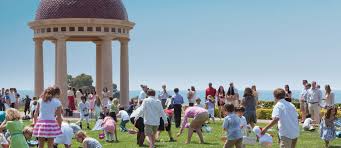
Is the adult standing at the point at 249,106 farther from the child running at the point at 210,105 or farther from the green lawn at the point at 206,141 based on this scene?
the child running at the point at 210,105

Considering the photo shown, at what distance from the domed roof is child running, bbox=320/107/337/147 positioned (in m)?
24.1

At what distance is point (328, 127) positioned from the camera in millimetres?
18953

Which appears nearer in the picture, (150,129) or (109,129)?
(150,129)

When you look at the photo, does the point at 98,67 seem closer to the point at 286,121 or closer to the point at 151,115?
the point at 151,115

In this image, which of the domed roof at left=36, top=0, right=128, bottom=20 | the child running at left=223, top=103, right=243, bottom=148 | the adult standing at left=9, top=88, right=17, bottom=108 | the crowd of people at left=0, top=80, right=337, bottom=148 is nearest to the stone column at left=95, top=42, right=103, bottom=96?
the domed roof at left=36, top=0, right=128, bottom=20

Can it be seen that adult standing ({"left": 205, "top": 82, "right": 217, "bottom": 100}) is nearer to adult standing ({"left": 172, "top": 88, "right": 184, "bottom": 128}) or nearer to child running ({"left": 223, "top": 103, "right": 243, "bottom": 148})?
adult standing ({"left": 172, "top": 88, "right": 184, "bottom": 128})

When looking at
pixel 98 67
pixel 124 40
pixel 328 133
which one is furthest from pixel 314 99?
pixel 98 67

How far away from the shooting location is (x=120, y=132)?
2488 centimetres

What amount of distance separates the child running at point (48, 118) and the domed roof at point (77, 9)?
26.1 meters

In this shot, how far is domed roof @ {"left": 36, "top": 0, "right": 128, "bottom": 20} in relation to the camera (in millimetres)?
40688

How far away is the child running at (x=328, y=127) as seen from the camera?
61.9ft

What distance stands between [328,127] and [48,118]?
855 cm

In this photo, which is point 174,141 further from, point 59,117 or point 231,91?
point 231,91

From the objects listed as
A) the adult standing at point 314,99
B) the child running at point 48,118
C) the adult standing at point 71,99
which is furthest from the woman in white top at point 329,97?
the adult standing at point 71,99
